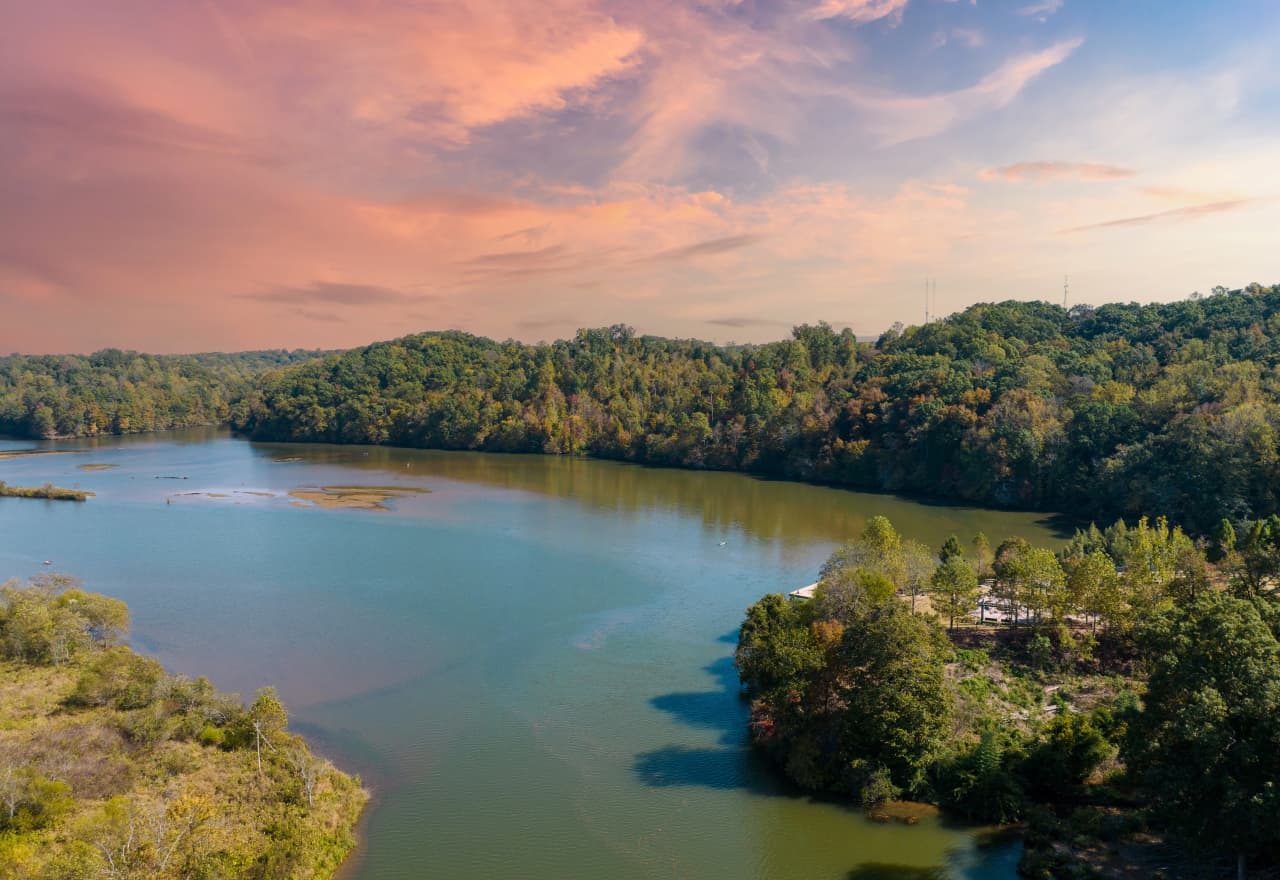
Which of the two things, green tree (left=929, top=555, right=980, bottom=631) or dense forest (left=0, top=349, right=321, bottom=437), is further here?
dense forest (left=0, top=349, right=321, bottom=437)

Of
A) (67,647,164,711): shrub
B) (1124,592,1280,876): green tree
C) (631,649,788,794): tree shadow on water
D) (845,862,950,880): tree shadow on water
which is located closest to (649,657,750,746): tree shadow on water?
(631,649,788,794): tree shadow on water

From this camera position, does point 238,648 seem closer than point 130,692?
No

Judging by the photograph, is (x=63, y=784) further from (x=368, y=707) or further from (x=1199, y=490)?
(x=1199, y=490)

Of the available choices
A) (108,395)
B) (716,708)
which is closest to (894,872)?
(716,708)

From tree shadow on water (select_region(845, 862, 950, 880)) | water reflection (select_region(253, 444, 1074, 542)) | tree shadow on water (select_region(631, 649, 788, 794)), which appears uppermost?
water reflection (select_region(253, 444, 1074, 542))

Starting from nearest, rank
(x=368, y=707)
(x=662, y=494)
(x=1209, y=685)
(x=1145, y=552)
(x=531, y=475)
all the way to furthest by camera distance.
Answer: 1. (x=1209, y=685)
2. (x=368, y=707)
3. (x=1145, y=552)
4. (x=662, y=494)
5. (x=531, y=475)

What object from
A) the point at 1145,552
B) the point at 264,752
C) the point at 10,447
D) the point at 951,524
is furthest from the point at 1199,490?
the point at 10,447

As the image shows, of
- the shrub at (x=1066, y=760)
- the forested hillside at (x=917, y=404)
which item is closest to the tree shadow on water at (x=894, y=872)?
the shrub at (x=1066, y=760)

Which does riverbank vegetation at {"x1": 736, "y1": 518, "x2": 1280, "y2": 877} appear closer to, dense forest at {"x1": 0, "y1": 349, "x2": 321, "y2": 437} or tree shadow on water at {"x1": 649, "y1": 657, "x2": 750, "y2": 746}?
tree shadow on water at {"x1": 649, "y1": 657, "x2": 750, "y2": 746}
